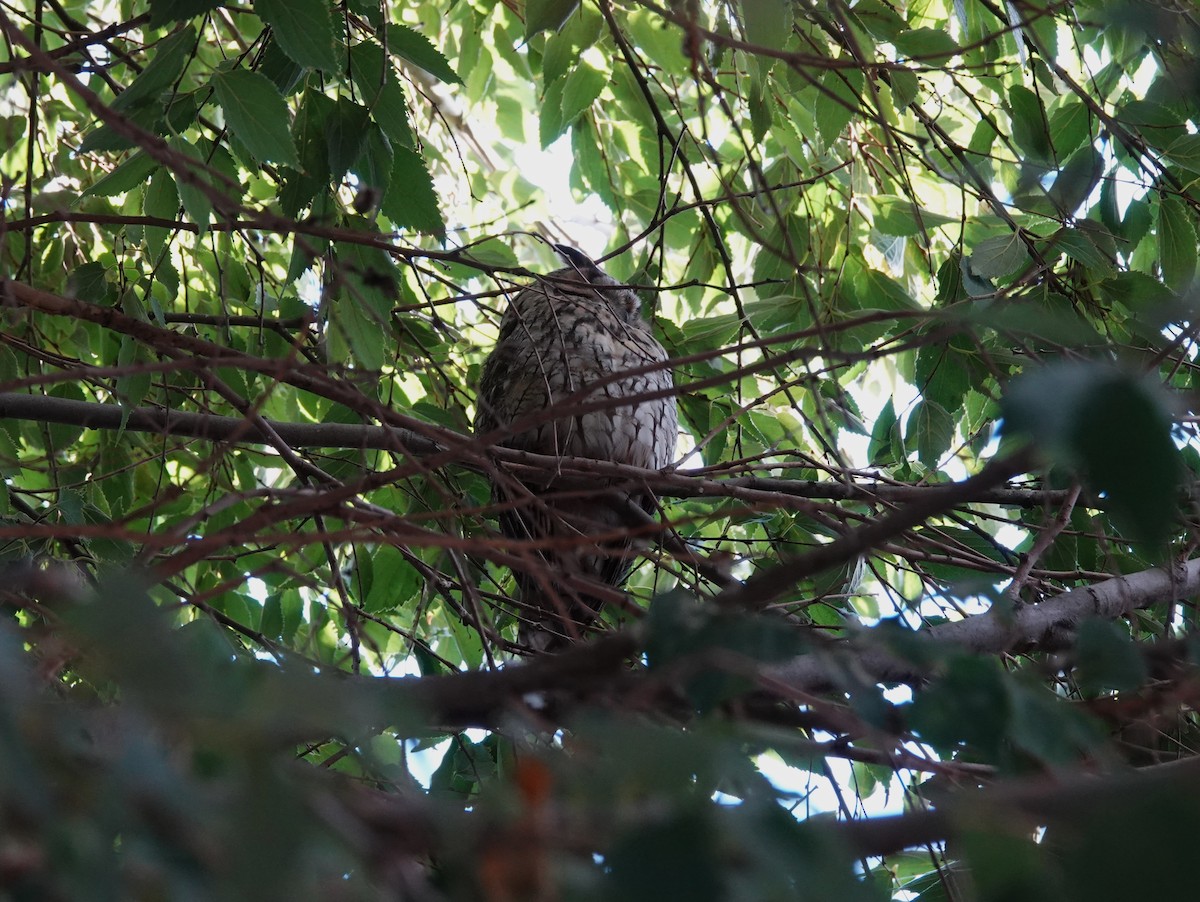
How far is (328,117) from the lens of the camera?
4.78 ft

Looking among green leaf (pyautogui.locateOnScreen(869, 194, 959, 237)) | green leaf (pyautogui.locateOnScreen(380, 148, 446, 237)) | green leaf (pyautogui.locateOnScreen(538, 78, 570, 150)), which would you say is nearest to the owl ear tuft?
green leaf (pyautogui.locateOnScreen(538, 78, 570, 150))

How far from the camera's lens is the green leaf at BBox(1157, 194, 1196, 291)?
1.82 m

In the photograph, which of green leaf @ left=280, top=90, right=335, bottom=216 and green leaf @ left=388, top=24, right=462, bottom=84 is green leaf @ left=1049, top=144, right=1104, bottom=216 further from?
green leaf @ left=280, top=90, right=335, bottom=216

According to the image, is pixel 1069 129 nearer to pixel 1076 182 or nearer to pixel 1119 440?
pixel 1076 182

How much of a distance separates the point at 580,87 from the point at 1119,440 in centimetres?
188

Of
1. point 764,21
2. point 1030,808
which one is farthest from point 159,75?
point 1030,808

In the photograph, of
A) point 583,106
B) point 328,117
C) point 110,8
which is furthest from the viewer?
point 110,8

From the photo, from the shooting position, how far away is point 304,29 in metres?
1.23

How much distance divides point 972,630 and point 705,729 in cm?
79

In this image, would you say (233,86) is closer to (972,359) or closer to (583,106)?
(583,106)

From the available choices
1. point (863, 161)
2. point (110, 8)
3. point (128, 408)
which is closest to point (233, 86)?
point (128, 408)

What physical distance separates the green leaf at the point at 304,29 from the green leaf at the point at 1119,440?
97 cm

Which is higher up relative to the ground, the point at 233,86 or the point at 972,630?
the point at 233,86

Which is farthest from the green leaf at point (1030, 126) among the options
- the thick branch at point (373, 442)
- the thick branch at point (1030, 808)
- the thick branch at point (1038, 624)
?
the thick branch at point (1030, 808)
